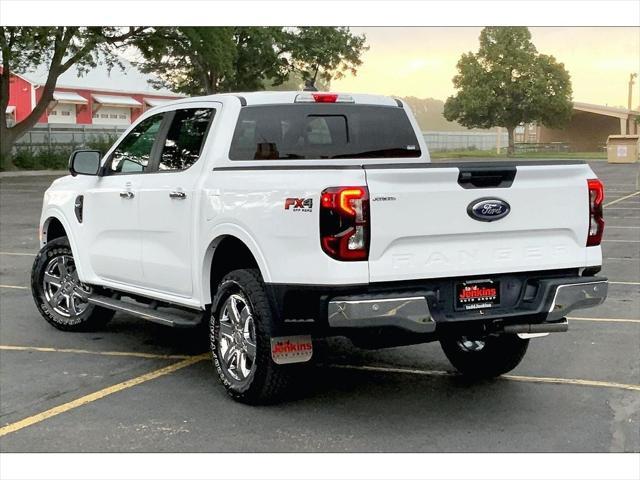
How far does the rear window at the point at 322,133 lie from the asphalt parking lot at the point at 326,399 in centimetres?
159

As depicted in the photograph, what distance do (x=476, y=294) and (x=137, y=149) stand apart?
325 centimetres

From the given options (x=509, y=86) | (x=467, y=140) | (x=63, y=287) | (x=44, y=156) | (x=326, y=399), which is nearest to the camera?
(x=326, y=399)

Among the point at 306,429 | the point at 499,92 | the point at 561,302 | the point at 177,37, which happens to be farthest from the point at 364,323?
the point at 499,92

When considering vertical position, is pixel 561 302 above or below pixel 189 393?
above

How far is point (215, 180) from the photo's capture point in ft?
18.4

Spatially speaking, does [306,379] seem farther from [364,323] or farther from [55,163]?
[55,163]

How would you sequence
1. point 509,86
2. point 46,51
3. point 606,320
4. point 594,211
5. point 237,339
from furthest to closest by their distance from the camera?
point 509,86 → point 46,51 → point 606,320 → point 237,339 → point 594,211

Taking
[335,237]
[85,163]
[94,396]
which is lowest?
[94,396]

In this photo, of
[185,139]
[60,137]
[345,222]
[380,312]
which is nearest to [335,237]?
[345,222]

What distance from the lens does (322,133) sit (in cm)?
627

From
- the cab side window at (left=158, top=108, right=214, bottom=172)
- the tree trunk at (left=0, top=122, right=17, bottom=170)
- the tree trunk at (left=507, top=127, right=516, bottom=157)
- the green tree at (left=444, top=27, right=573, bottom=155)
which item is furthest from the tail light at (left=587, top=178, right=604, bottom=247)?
the green tree at (left=444, top=27, right=573, bottom=155)

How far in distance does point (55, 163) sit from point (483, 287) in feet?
128

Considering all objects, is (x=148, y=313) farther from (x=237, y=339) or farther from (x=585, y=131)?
(x=585, y=131)

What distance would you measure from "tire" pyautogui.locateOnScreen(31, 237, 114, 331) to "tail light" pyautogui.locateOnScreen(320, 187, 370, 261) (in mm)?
3557
